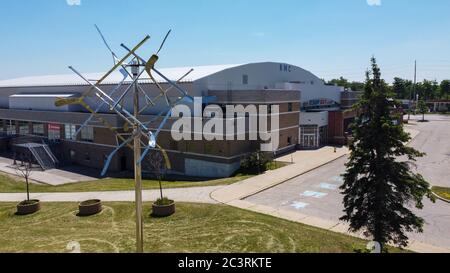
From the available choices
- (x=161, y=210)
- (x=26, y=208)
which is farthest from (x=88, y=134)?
(x=161, y=210)

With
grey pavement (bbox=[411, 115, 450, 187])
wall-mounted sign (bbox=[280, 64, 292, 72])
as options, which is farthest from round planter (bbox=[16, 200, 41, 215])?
wall-mounted sign (bbox=[280, 64, 292, 72])

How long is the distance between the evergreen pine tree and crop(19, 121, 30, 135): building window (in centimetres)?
5145

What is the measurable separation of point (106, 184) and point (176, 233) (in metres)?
17.3

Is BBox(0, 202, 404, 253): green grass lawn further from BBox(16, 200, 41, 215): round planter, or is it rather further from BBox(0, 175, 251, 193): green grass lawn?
BBox(0, 175, 251, 193): green grass lawn

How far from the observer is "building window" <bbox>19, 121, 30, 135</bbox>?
52.7 m

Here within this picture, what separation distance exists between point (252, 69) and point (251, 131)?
1452cm

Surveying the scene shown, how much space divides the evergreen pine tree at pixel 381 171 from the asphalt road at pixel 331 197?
5471mm

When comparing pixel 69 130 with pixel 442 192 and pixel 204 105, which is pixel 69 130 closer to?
pixel 204 105

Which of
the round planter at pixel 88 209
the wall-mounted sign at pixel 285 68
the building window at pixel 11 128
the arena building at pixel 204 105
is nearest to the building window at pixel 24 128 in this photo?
the arena building at pixel 204 105

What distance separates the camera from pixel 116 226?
63.0 feet

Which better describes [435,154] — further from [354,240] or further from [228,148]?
[354,240]

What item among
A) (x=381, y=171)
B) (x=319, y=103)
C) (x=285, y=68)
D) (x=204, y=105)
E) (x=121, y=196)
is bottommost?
(x=121, y=196)

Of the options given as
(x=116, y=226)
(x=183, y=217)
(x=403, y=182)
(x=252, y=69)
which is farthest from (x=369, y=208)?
(x=252, y=69)

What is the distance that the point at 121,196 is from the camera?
26.3 metres
